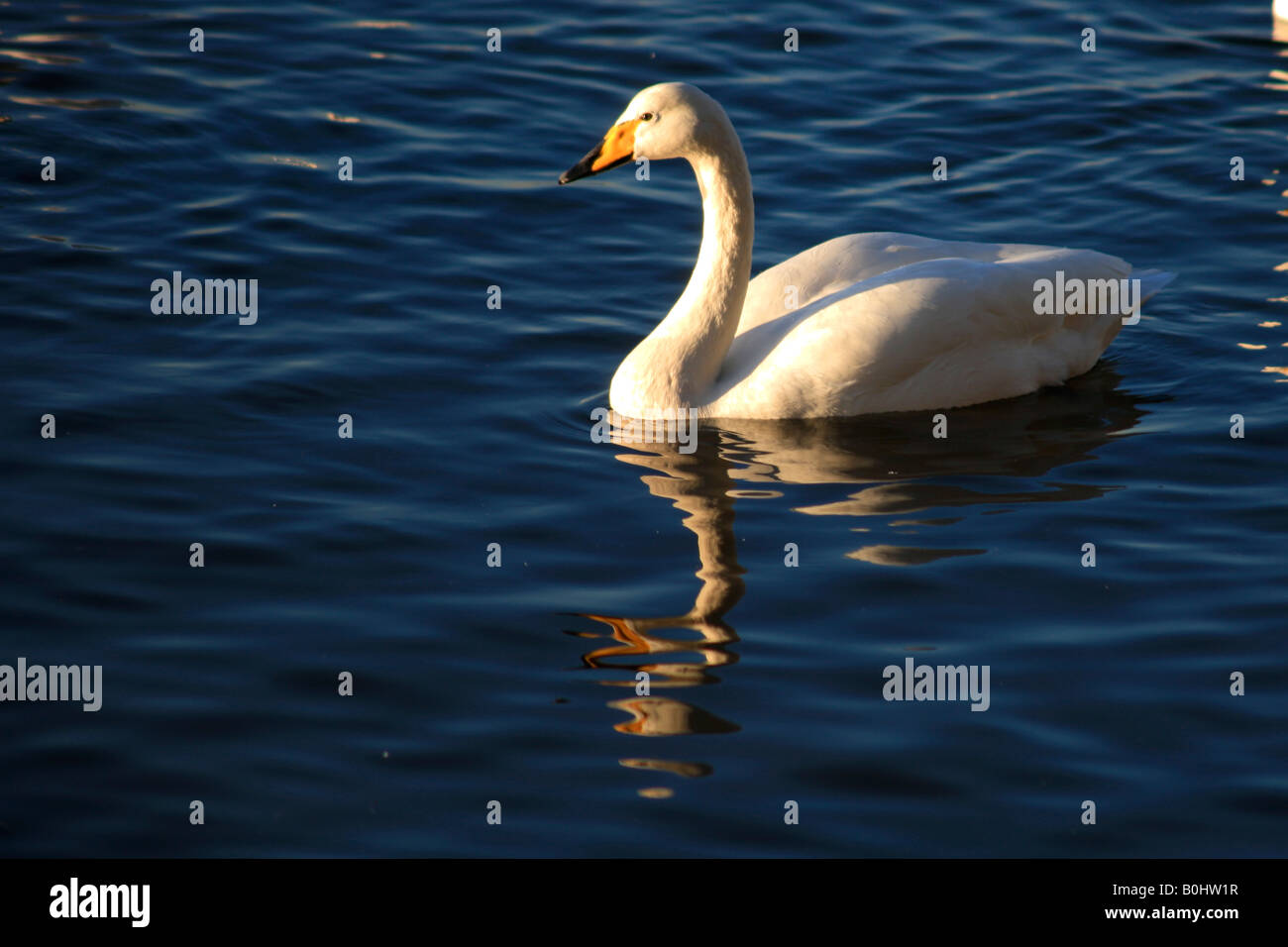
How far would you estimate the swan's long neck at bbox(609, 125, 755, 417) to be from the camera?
28.8 feet

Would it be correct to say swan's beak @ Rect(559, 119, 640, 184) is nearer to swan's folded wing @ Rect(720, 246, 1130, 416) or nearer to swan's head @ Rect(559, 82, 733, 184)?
swan's head @ Rect(559, 82, 733, 184)

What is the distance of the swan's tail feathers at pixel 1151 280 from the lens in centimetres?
950

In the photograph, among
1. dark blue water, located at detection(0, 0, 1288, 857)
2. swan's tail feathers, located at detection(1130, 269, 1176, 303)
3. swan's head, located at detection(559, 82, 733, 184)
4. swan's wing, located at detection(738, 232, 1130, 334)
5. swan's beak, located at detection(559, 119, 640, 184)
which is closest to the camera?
dark blue water, located at detection(0, 0, 1288, 857)

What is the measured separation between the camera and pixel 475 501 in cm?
792

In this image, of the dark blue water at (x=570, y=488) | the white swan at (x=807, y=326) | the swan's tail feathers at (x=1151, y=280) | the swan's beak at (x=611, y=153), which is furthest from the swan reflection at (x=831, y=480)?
the swan's beak at (x=611, y=153)

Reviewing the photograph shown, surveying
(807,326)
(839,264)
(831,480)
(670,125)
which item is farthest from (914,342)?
(670,125)

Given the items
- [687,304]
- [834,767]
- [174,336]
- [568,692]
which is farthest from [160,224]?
[834,767]

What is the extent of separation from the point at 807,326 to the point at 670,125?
1206 mm

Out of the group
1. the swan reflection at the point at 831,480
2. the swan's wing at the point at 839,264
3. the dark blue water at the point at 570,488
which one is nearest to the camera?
the dark blue water at the point at 570,488

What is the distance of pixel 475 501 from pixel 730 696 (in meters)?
2.00

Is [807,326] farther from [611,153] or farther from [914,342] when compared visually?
[611,153]

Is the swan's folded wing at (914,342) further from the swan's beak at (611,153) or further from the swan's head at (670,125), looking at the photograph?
the swan's beak at (611,153)

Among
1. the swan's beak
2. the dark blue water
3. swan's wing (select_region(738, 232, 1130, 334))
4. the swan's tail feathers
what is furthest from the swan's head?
the swan's tail feathers
